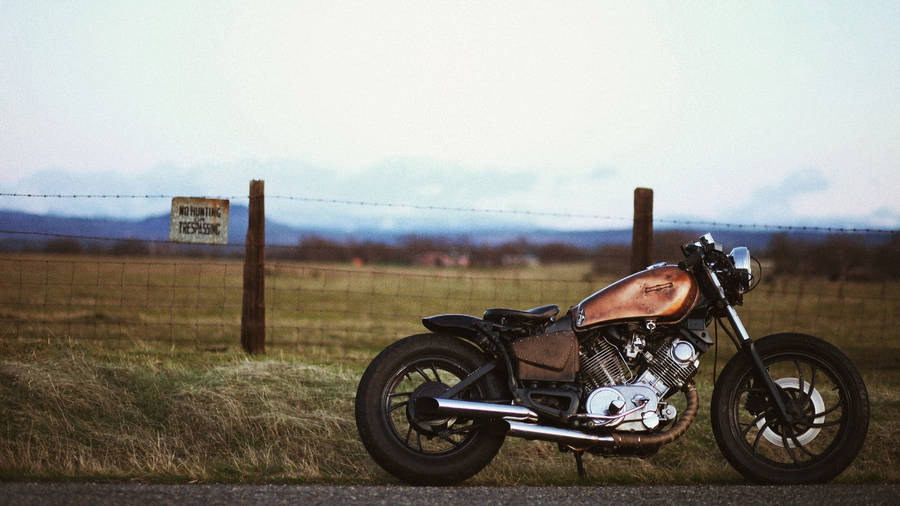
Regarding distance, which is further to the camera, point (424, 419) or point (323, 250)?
point (323, 250)

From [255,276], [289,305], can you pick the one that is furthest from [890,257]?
[289,305]

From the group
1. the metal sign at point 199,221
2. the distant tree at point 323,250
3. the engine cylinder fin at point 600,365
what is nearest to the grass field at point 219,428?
the engine cylinder fin at point 600,365

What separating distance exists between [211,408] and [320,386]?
1129mm

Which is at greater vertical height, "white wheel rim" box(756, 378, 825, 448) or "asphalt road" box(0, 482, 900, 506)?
"white wheel rim" box(756, 378, 825, 448)

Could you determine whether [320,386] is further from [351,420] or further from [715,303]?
[715,303]

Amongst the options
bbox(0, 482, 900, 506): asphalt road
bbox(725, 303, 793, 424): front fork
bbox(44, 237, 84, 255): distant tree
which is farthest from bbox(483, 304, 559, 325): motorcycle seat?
bbox(44, 237, 84, 255): distant tree

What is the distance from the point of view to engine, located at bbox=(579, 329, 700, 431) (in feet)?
14.1

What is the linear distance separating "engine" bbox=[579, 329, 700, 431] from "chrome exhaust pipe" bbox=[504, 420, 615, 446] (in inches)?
4.9

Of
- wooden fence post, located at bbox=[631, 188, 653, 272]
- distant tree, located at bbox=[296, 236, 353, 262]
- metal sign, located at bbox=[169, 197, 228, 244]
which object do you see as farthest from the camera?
distant tree, located at bbox=[296, 236, 353, 262]

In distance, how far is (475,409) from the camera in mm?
4160

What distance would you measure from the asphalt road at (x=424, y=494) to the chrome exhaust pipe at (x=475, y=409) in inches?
16.0

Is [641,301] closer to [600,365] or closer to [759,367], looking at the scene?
[600,365]

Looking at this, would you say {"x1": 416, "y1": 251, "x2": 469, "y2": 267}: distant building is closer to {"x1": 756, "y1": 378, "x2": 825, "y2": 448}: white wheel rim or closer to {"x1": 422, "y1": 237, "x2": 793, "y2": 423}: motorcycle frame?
{"x1": 422, "y1": 237, "x2": 793, "y2": 423}: motorcycle frame

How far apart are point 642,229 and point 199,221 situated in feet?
15.9
